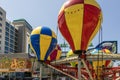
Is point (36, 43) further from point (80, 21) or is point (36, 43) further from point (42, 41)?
point (80, 21)

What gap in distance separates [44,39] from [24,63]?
3089cm

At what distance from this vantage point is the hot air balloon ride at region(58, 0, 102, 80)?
14.2 meters

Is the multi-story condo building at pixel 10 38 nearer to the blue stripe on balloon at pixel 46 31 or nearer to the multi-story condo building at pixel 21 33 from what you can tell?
the multi-story condo building at pixel 21 33

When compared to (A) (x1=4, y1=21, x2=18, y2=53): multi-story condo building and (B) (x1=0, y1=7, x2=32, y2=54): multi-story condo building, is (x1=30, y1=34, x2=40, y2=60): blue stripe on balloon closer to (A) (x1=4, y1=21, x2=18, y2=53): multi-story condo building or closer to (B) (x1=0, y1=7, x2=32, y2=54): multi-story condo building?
(B) (x1=0, y1=7, x2=32, y2=54): multi-story condo building

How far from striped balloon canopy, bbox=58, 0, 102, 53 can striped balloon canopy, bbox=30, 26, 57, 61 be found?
→ 6.31 metres

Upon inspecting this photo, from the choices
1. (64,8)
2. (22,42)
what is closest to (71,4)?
(64,8)

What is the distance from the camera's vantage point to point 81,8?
14.2 metres

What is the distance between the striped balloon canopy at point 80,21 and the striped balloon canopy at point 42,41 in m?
6.31

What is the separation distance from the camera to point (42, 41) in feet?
68.8

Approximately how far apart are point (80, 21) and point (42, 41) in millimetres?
7265

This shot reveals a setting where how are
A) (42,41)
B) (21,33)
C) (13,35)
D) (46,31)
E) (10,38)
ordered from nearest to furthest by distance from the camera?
(42,41) < (46,31) < (10,38) < (13,35) < (21,33)

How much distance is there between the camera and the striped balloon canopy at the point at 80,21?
14195 mm

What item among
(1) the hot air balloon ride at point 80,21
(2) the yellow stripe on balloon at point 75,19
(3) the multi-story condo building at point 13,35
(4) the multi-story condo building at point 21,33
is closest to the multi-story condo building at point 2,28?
(3) the multi-story condo building at point 13,35

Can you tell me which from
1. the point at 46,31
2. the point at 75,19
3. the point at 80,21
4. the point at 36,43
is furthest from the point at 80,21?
the point at 36,43
